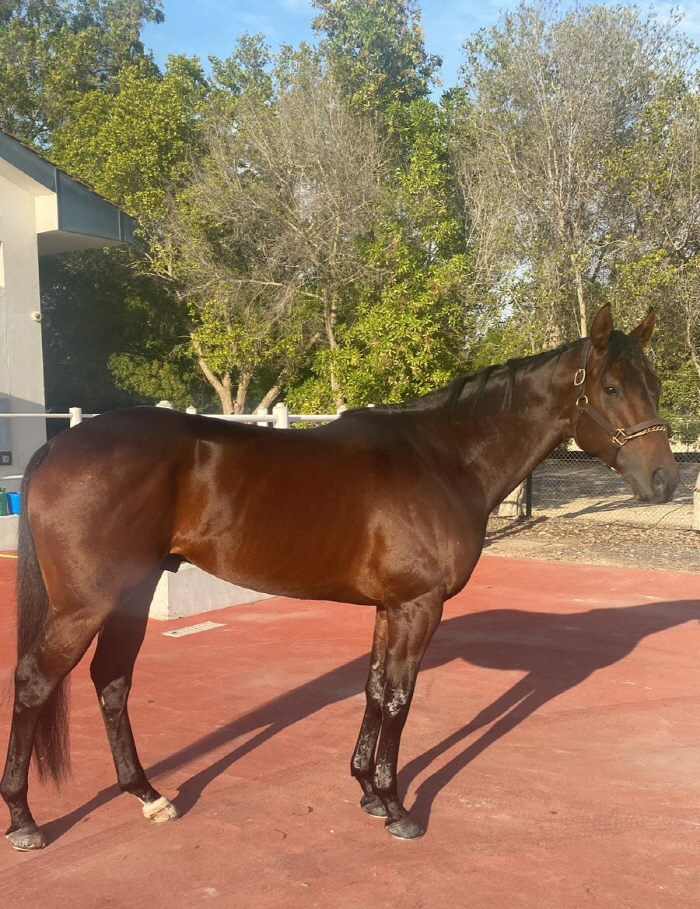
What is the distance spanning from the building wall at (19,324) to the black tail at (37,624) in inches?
376

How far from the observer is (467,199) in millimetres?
14555

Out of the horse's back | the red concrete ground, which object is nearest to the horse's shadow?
the red concrete ground

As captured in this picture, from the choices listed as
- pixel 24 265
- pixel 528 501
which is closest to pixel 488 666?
pixel 528 501

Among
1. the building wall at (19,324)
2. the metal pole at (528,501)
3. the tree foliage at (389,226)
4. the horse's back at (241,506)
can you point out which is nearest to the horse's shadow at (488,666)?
the horse's back at (241,506)

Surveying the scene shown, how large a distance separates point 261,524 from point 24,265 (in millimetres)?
11278

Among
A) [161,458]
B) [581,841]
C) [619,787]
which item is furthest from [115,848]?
[619,787]

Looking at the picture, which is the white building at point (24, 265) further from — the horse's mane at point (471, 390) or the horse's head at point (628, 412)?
the horse's head at point (628, 412)

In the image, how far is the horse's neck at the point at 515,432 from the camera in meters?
3.33

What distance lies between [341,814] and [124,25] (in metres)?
37.8

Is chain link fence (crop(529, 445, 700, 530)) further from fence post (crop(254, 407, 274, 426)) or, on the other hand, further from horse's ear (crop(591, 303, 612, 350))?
horse's ear (crop(591, 303, 612, 350))

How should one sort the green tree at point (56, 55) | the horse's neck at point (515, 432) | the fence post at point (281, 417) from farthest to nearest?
the green tree at point (56, 55) → the fence post at point (281, 417) → the horse's neck at point (515, 432)

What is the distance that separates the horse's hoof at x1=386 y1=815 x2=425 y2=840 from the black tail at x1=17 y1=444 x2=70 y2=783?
1327 millimetres

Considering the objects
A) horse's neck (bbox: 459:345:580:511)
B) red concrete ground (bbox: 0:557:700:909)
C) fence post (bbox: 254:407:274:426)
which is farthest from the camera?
fence post (bbox: 254:407:274:426)

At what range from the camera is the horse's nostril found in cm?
308
